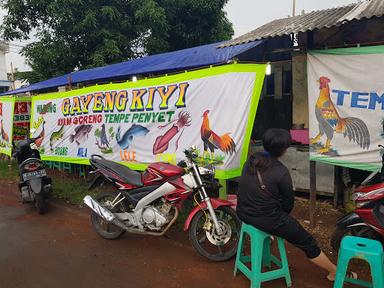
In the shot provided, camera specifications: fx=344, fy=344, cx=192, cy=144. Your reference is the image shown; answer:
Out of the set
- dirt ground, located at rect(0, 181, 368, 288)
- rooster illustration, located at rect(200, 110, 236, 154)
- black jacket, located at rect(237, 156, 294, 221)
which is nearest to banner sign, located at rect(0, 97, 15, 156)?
dirt ground, located at rect(0, 181, 368, 288)

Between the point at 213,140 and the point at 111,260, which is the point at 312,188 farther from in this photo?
the point at 111,260

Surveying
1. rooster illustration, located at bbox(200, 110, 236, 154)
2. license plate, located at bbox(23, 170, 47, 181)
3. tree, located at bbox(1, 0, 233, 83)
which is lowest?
license plate, located at bbox(23, 170, 47, 181)

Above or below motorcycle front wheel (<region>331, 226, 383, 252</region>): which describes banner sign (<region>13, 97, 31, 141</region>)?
above

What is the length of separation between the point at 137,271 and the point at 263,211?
5.21 feet

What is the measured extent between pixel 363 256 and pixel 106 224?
10.4ft

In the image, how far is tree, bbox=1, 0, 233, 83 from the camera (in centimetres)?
1236

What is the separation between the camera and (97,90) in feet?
20.6

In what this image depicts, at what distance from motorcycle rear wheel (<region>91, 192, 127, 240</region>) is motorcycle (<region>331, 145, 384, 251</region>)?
2557mm

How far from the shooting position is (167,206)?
402cm

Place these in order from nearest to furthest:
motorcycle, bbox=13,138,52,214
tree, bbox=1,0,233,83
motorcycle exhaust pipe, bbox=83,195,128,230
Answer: motorcycle exhaust pipe, bbox=83,195,128,230, motorcycle, bbox=13,138,52,214, tree, bbox=1,0,233,83

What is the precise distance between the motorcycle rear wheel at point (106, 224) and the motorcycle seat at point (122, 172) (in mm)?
305

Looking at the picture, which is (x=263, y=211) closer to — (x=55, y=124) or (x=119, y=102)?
(x=119, y=102)

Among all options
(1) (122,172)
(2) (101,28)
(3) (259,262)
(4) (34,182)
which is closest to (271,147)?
(3) (259,262)

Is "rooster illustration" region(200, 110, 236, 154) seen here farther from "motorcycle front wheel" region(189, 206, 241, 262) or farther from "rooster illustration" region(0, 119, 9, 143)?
"rooster illustration" region(0, 119, 9, 143)
